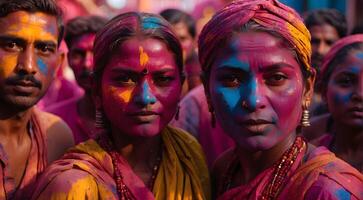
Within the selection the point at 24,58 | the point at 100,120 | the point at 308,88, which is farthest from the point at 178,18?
the point at 308,88

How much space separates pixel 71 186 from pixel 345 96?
191 cm

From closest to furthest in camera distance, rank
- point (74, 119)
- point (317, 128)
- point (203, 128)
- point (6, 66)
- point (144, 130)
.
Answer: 1. point (144, 130)
2. point (6, 66)
3. point (317, 128)
4. point (203, 128)
5. point (74, 119)

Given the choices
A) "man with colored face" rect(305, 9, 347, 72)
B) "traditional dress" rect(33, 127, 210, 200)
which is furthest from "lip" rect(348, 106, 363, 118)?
"man with colored face" rect(305, 9, 347, 72)

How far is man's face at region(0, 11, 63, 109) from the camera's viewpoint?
138 inches

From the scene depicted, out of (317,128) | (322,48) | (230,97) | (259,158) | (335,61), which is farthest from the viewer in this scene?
(322,48)

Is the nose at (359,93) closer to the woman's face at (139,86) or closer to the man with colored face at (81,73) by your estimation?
the woman's face at (139,86)

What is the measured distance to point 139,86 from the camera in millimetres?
3213

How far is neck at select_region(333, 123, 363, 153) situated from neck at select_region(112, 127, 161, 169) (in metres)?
1.41

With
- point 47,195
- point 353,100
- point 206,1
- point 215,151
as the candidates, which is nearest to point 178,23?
point 215,151

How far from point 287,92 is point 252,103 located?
195 millimetres

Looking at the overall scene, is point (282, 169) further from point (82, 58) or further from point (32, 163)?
point (82, 58)

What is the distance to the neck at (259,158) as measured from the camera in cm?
307

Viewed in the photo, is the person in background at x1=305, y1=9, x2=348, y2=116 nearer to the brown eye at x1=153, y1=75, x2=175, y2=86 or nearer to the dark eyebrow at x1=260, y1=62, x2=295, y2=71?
the brown eye at x1=153, y1=75, x2=175, y2=86

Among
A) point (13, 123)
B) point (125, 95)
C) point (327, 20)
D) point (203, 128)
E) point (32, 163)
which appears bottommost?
point (203, 128)
